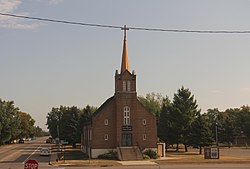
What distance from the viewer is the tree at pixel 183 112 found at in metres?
71.4

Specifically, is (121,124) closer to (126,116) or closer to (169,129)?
(126,116)

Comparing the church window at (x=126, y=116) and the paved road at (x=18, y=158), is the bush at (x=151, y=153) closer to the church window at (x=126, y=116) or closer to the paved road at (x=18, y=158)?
the church window at (x=126, y=116)

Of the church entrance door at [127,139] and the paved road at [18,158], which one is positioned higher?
the church entrance door at [127,139]

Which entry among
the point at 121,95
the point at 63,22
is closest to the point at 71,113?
the point at 121,95

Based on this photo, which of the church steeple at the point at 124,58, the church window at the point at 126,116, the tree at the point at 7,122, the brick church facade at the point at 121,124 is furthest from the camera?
the tree at the point at 7,122

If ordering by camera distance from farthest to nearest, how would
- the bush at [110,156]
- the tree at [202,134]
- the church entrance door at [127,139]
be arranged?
the tree at [202,134], the church entrance door at [127,139], the bush at [110,156]

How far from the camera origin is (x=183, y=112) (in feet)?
238

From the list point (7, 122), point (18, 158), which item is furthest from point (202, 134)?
point (7, 122)

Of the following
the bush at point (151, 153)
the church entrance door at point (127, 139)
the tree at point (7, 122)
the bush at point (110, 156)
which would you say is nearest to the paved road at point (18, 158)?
the bush at point (110, 156)

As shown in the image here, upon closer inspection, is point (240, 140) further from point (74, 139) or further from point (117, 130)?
point (117, 130)

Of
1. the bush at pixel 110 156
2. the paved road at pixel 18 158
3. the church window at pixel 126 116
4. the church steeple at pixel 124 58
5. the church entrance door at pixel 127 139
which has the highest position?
the church steeple at pixel 124 58

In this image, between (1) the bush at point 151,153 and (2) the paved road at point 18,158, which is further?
(1) the bush at point 151,153

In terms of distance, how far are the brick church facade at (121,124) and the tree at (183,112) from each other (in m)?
15.4

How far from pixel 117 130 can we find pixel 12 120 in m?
66.8
